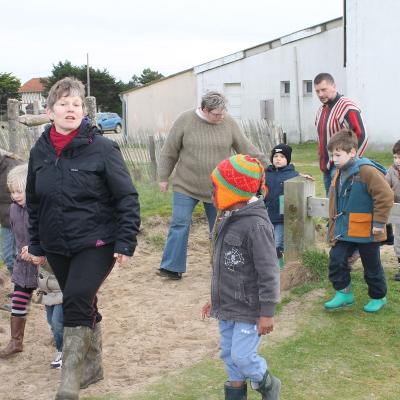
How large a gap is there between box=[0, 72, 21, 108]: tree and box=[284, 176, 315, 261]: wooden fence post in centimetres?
4988

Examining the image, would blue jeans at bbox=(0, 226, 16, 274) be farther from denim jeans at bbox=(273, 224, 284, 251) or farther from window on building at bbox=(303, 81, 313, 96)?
window on building at bbox=(303, 81, 313, 96)

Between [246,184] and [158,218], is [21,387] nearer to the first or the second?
[246,184]

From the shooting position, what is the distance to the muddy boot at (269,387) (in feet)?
12.3

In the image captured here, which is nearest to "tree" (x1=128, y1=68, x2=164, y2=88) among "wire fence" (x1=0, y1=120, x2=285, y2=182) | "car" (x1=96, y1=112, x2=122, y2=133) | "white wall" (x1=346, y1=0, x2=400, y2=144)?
"car" (x1=96, y1=112, x2=122, y2=133)

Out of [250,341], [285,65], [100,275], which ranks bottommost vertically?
[250,341]

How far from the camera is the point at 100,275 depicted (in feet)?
13.5

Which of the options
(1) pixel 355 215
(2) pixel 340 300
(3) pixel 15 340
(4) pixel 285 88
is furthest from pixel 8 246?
(4) pixel 285 88

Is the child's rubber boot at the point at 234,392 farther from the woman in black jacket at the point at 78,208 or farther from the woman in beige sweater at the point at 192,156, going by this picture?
the woman in beige sweater at the point at 192,156

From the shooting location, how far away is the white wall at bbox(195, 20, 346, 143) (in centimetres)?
2520

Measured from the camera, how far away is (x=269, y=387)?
3.75 metres

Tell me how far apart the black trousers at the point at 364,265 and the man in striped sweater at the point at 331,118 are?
1.50 metres

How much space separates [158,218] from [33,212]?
4.84 meters

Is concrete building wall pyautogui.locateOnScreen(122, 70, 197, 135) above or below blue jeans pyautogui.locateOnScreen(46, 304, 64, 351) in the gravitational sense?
above

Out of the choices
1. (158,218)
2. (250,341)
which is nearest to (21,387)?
(250,341)
